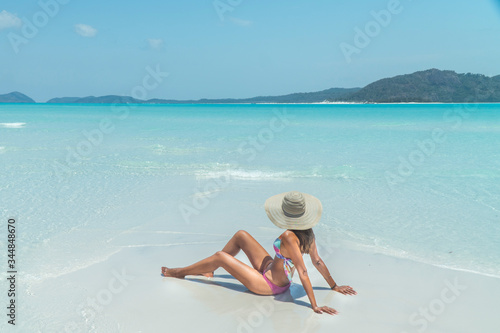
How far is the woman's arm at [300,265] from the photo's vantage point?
376 centimetres

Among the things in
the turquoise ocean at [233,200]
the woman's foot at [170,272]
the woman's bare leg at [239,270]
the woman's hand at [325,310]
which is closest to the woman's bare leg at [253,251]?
the woman's bare leg at [239,270]

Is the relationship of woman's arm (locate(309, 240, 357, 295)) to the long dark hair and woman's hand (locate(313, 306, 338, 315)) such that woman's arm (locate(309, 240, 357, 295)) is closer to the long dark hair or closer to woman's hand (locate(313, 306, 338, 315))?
the long dark hair

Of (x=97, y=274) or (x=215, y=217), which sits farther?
(x=215, y=217)

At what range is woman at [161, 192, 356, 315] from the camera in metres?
3.79

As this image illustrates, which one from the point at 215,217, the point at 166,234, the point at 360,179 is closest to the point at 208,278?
the point at 166,234

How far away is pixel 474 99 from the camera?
3716 inches

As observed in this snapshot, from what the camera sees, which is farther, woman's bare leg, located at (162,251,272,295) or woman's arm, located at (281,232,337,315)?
woman's bare leg, located at (162,251,272,295)

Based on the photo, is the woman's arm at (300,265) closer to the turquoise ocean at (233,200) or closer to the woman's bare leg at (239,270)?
the woman's bare leg at (239,270)

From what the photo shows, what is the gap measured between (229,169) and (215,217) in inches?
175

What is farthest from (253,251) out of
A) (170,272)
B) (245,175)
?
(245,175)

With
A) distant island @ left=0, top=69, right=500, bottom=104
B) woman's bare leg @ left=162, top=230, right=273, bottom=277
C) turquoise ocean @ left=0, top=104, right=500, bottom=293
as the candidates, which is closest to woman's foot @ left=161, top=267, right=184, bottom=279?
woman's bare leg @ left=162, top=230, right=273, bottom=277

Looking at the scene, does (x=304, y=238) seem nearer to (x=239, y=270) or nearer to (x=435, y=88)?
(x=239, y=270)

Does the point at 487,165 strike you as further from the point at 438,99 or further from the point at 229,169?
the point at 438,99

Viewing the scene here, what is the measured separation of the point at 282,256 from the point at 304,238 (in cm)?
30
